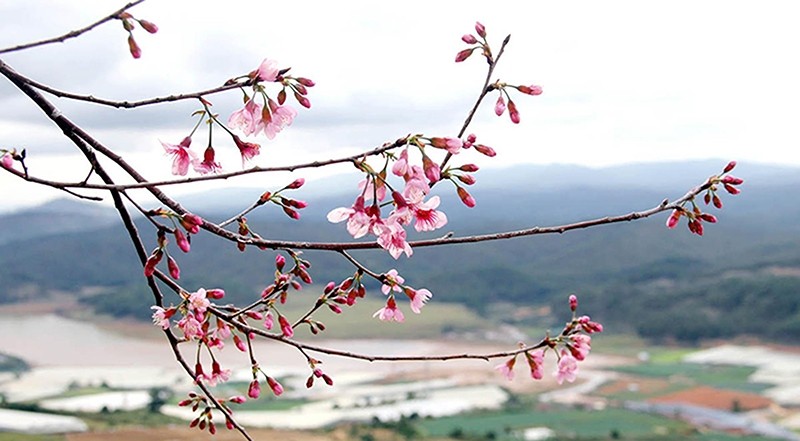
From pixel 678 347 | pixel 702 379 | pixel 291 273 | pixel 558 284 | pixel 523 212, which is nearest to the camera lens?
pixel 291 273

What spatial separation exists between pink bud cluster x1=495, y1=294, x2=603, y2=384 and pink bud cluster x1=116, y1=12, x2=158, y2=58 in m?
0.75

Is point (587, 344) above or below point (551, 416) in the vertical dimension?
below

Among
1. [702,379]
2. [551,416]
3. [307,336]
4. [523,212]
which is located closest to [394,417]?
[551,416]

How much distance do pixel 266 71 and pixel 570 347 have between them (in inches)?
27.3

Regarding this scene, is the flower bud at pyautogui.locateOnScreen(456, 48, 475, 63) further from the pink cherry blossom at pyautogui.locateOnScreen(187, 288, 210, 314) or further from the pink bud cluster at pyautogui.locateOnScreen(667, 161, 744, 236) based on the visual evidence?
the pink cherry blossom at pyautogui.locateOnScreen(187, 288, 210, 314)

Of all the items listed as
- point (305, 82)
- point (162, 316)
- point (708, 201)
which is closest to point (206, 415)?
point (162, 316)

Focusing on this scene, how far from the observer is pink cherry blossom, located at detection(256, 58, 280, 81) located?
1.27 meters

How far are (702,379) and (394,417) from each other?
630 inches

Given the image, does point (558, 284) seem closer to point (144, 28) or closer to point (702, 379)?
point (702, 379)

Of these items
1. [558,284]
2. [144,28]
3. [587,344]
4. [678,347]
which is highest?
[558,284]

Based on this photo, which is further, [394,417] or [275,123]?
[394,417]

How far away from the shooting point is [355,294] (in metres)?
1.59

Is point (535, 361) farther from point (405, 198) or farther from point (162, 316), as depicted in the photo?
point (162, 316)

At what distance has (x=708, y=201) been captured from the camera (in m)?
1.43
